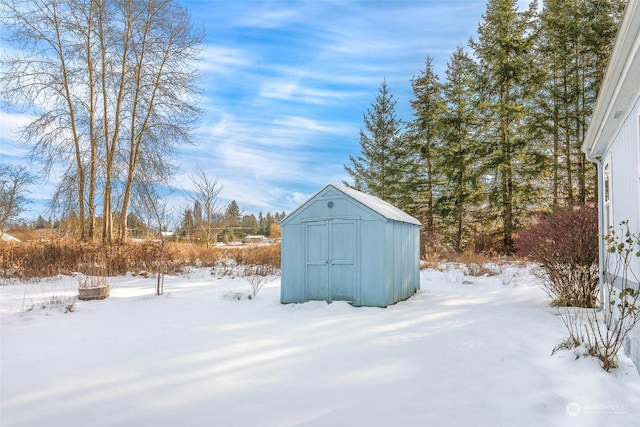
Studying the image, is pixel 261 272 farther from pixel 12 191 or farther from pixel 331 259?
pixel 12 191

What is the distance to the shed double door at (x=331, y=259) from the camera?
6.48m

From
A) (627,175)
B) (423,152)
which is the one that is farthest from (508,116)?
(627,175)

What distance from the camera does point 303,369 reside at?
340 cm

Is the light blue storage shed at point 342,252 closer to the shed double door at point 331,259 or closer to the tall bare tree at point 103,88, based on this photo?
the shed double door at point 331,259

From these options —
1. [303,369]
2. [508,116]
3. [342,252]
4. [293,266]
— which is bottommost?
[303,369]

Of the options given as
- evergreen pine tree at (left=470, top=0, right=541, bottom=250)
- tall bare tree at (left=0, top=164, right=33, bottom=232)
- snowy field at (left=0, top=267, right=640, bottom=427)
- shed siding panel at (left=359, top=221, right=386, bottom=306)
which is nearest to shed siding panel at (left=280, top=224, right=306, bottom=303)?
snowy field at (left=0, top=267, right=640, bottom=427)

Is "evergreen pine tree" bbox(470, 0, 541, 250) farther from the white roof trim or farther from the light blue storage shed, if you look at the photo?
the white roof trim

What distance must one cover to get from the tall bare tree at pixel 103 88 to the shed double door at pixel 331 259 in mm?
8823

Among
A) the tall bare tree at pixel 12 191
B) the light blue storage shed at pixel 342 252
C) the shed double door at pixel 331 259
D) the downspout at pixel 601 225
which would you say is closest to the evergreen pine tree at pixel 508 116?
the downspout at pixel 601 225

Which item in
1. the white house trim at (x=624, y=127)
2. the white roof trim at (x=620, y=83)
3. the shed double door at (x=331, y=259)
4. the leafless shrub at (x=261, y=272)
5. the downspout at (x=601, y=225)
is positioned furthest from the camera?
the leafless shrub at (x=261, y=272)

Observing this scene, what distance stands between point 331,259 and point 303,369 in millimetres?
3275

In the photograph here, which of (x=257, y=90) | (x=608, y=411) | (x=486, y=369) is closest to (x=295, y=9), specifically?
(x=257, y=90)

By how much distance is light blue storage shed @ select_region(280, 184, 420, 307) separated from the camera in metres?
6.32

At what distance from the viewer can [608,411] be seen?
8.30 ft
